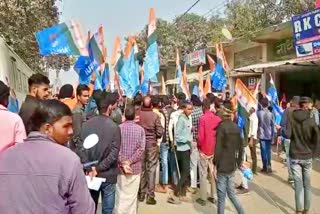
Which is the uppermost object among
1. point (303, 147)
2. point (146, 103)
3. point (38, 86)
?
point (38, 86)

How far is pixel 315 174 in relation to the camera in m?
10.2

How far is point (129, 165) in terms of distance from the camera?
614cm

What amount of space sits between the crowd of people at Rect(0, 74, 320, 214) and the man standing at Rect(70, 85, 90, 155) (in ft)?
0.04

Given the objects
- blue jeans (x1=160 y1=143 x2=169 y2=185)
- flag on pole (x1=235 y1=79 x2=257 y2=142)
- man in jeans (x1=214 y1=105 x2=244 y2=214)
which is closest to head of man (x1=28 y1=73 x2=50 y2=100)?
man in jeans (x1=214 y1=105 x2=244 y2=214)

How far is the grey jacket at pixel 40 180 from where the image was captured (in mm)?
2379

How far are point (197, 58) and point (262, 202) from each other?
18.9 metres

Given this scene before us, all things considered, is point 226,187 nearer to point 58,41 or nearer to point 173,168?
point 173,168

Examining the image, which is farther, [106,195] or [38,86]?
[106,195]

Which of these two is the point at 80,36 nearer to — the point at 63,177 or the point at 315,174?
the point at 315,174

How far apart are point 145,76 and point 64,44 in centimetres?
181

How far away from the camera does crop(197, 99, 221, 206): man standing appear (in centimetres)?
745

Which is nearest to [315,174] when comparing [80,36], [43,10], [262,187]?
[262,187]

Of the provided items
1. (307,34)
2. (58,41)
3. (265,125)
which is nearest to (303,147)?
(265,125)

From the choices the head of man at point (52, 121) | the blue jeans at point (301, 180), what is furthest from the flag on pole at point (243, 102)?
the head of man at point (52, 121)
